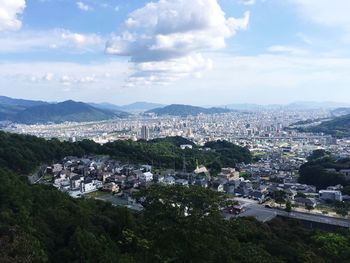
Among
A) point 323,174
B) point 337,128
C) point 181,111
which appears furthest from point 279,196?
point 181,111

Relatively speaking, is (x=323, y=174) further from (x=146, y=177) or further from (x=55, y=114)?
(x=55, y=114)

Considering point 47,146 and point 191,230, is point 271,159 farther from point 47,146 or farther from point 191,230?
point 191,230

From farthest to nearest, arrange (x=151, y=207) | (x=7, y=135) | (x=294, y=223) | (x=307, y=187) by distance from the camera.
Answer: (x=7, y=135), (x=307, y=187), (x=294, y=223), (x=151, y=207)

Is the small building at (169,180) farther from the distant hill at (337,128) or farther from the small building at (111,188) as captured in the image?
the distant hill at (337,128)

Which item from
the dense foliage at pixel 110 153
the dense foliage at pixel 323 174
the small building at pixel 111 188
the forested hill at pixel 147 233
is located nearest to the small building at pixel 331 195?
the dense foliage at pixel 323 174

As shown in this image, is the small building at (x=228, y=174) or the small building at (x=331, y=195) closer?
the small building at (x=331, y=195)

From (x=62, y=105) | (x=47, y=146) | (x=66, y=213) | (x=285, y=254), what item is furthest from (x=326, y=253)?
(x=62, y=105)
